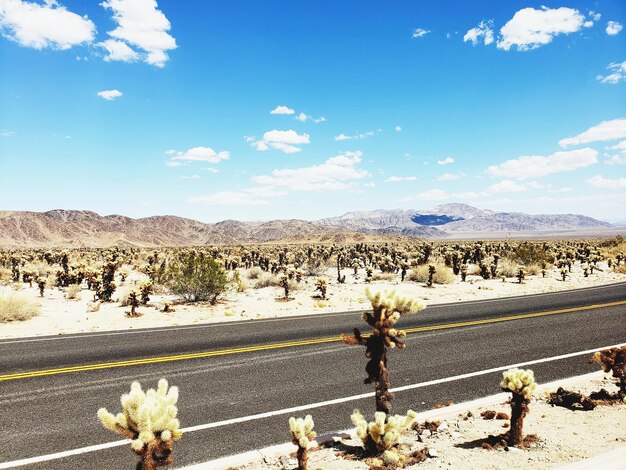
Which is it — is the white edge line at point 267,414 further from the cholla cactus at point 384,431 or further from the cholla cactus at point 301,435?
the cholla cactus at point 301,435

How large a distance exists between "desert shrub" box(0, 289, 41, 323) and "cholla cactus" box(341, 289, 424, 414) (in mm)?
14846

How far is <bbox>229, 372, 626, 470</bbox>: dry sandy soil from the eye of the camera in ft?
15.1

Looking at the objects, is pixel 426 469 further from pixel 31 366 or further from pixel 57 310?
pixel 57 310

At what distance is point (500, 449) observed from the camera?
16.0 feet

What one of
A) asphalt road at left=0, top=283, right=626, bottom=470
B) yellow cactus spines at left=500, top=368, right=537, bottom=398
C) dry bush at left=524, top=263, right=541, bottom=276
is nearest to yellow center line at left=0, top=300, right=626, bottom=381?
asphalt road at left=0, top=283, right=626, bottom=470

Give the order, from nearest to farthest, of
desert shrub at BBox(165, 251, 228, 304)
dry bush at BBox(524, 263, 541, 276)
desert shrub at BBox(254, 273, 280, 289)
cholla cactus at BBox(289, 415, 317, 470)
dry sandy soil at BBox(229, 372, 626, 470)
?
1. cholla cactus at BBox(289, 415, 317, 470)
2. dry sandy soil at BBox(229, 372, 626, 470)
3. desert shrub at BBox(165, 251, 228, 304)
4. desert shrub at BBox(254, 273, 280, 289)
5. dry bush at BBox(524, 263, 541, 276)

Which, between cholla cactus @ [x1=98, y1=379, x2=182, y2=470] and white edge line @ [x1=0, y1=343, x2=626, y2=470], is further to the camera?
white edge line @ [x1=0, y1=343, x2=626, y2=470]

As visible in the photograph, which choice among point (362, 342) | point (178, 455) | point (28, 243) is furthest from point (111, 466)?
point (28, 243)

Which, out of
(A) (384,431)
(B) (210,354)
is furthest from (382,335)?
(B) (210,354)

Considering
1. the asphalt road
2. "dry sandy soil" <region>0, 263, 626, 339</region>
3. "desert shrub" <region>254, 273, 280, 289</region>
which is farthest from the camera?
"desert shrub" <region>254, 273, 280, 289</region>

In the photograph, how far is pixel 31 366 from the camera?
8781mm

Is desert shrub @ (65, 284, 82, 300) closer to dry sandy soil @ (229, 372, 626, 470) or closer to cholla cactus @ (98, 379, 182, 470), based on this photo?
dry sandy soil @ (229, 372, 626, 470)

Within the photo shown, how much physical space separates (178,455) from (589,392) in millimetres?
6500

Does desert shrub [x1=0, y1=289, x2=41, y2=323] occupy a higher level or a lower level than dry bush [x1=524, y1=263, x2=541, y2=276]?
lower
